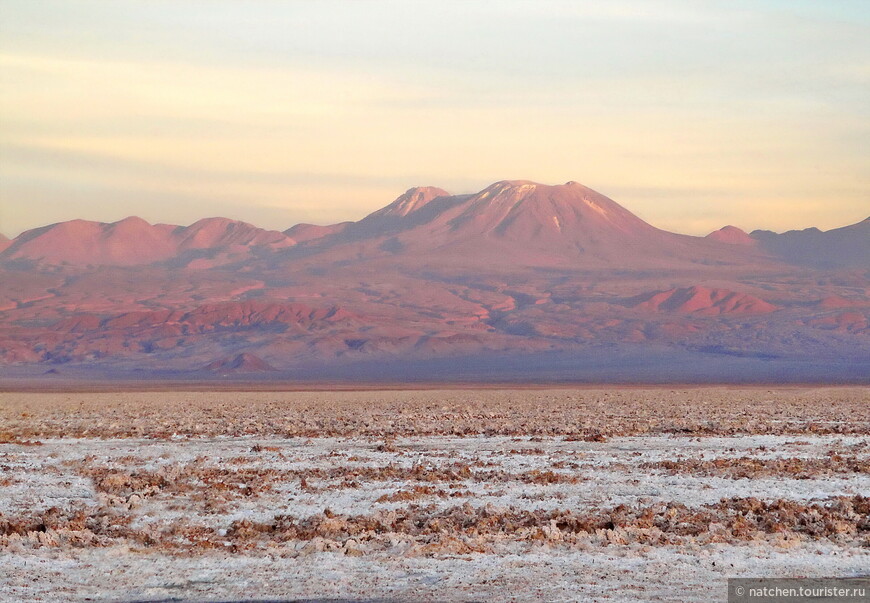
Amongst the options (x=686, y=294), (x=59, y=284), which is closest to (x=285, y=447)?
(x=686, y=294)

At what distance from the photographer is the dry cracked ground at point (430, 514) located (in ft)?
36.1

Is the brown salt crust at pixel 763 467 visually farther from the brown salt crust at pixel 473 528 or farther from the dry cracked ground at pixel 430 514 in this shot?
the brown salt crust at pixel 473 528

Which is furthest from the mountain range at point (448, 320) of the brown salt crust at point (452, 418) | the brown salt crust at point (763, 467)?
the brown salt crust at point (763, 467)

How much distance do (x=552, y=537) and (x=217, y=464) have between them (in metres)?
9.03

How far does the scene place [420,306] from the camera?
533ft

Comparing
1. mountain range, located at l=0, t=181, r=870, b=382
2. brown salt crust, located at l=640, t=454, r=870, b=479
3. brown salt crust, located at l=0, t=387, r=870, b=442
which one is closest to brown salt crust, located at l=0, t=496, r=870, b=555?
brown salt crust, located at l=640, t=454, r=870, b=479

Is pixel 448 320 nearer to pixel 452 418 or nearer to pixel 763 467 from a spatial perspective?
pixel 452 418

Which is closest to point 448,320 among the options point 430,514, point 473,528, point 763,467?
point 763,467

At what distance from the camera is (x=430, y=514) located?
563 inches

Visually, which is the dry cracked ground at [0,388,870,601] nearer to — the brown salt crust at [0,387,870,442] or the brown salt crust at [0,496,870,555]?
the brown salt crust at [0,496,870,555]

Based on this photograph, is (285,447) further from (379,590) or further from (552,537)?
(379,590)

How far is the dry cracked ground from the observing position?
11.0 meters

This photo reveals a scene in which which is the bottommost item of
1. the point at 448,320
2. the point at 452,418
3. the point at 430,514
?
the point at 452,418

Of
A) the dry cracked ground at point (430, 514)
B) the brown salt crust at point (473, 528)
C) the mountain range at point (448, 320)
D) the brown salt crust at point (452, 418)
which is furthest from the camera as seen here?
the mountain range at point (448, 320)
